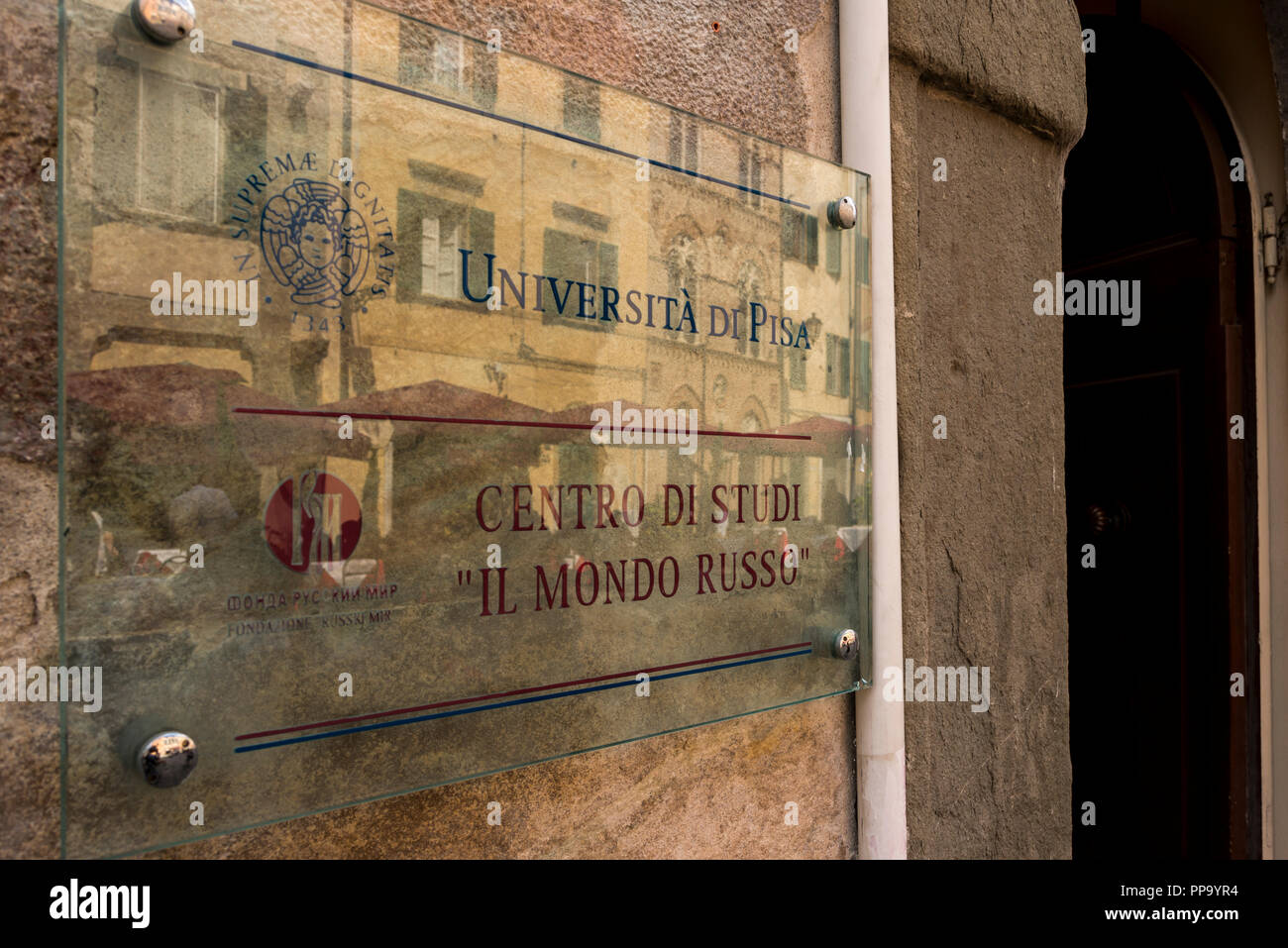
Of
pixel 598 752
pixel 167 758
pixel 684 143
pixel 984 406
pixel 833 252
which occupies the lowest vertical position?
pixel 598 752

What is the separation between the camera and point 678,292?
1319 mm

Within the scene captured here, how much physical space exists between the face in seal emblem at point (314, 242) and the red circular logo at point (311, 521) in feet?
0.66

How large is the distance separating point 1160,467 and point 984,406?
6.62ft

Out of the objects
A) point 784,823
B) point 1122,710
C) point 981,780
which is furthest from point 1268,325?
point 784,823

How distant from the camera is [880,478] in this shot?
5.24 feet

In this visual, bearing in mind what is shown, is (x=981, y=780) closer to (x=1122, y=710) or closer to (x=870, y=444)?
(x=870, y=444)

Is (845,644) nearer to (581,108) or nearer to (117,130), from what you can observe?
(581,108)

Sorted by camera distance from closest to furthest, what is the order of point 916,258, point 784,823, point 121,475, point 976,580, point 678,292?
1. point 121,475
2. point 678,292
3. point 784,823
4. point 916,258
5. point 976,580

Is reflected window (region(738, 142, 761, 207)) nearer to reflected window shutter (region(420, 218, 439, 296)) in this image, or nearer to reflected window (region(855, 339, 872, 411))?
reflected window (region(855, 339, 872, 411))

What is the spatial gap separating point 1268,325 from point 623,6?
2.94 m

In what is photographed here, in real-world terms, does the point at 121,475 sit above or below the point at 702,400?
below

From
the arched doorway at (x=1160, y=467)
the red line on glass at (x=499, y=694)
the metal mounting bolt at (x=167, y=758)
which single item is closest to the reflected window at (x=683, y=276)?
the red line on glass at (x=499, y=694)

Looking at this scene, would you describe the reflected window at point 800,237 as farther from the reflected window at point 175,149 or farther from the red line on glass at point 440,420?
the reflected window at point 175,149

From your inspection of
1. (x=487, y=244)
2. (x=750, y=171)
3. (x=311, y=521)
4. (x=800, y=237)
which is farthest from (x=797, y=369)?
(x=311, y=521)
